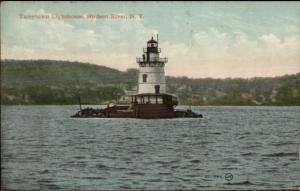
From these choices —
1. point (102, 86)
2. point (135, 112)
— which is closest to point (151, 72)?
point (102, 86)

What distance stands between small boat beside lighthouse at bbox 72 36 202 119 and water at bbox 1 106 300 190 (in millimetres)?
1541

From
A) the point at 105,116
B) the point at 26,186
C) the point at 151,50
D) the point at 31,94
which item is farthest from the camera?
the point at 105,116

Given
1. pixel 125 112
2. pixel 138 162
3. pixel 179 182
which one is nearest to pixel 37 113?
pixel 138 162

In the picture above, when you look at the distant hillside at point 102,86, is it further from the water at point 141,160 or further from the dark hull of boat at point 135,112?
the dark hull of boat at point 135,112

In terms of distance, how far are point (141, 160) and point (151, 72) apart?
105 inches

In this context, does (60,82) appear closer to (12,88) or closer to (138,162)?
(12,88)

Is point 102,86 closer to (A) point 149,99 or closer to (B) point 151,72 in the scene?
(B) point 151,72

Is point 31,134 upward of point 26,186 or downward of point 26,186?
upward

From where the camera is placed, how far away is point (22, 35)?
10891mm

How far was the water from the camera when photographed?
35.4 ft

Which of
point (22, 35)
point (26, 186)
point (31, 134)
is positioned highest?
point (22, 35)

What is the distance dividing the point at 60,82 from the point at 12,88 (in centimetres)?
111

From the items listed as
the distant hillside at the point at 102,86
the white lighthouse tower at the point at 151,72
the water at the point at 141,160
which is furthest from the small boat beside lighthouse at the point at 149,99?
the water at the point at 141,160

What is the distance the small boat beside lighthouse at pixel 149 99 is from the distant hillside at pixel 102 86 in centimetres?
42
